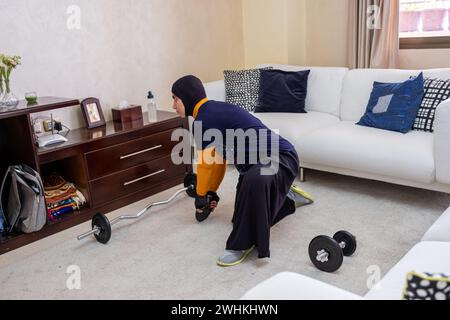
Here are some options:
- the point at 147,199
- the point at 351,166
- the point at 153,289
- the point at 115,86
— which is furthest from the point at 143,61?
the point at 153,289

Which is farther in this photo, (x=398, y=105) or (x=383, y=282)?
(x=398, y=105)

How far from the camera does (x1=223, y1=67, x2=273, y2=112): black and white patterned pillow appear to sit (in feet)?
13.2

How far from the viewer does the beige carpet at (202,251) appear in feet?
7.56

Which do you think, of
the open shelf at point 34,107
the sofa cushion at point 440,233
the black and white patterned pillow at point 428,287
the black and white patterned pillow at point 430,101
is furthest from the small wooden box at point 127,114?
the black and white patterned pillow at point 428,287

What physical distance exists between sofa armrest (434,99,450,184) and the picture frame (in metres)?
2.34

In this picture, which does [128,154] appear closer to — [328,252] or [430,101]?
[328,252]

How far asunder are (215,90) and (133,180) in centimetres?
119

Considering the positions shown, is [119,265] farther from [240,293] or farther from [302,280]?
[302,280]

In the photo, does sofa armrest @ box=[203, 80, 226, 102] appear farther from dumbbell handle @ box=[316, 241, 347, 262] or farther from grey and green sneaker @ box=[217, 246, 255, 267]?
dumbbell handle @ box=[316, 241, 347, 262]

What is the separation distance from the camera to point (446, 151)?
2.73 m

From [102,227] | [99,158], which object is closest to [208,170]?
[102,227]

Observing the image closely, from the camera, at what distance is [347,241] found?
2441 mm

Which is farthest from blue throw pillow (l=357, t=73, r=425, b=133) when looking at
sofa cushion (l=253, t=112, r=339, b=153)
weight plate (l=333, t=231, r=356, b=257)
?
weight plate (l=333, t=231, r=356, b=257)

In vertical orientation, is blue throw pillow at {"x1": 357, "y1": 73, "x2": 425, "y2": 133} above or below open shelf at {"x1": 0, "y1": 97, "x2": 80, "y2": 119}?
below
